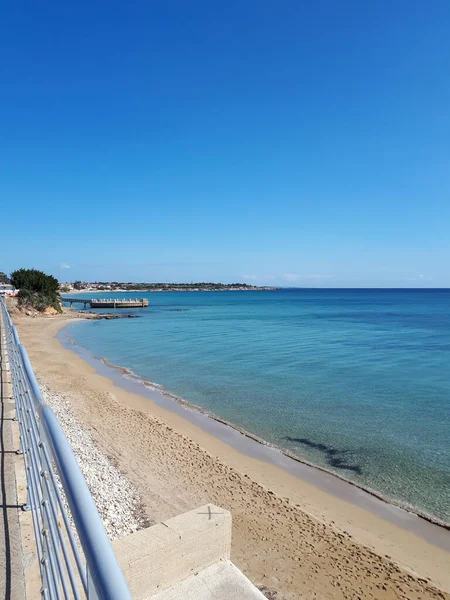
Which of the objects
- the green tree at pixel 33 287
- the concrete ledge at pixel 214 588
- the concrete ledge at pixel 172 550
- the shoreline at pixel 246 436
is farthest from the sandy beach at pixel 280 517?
the green tree at pixel 33 287

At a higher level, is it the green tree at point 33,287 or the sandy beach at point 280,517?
the green tree at point 33,287

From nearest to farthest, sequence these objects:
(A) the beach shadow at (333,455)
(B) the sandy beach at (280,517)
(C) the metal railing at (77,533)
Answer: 1. (C) the metal railing at (77,533)
2. (B) the sandy beach at (280,517)
3. (A) the beach shadow at (333,455)

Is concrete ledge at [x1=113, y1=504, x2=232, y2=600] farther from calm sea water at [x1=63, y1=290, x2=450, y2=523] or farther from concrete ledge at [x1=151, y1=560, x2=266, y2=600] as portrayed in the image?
calm sea water at [x1=63, y1=290, x2=450, y2=523]

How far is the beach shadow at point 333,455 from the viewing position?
384 inches

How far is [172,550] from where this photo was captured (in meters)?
4.11

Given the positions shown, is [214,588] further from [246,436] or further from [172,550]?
[246,436]

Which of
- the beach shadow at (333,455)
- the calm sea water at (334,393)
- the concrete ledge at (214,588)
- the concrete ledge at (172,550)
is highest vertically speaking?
the concrete ledge at (172,550)

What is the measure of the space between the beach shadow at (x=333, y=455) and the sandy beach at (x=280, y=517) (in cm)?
116

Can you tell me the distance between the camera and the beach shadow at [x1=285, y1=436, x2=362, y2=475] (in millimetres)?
9742

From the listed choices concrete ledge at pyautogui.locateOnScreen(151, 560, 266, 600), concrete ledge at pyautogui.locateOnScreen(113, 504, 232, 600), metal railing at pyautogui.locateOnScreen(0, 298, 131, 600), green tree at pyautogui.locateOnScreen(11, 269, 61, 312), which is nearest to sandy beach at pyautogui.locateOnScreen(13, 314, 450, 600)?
concrete ledge at pyautogui.locateOnScreen(151, 560, 266, 600)

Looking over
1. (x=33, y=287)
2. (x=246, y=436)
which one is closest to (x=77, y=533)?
(x=246, y=436)

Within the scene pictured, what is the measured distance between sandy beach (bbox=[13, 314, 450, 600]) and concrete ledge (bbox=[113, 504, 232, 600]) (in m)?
1.69

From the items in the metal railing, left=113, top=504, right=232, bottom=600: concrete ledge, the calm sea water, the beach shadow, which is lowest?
the beach shadow

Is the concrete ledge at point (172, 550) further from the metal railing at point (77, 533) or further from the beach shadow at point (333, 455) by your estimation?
the beach shadow at point (333, 455)
